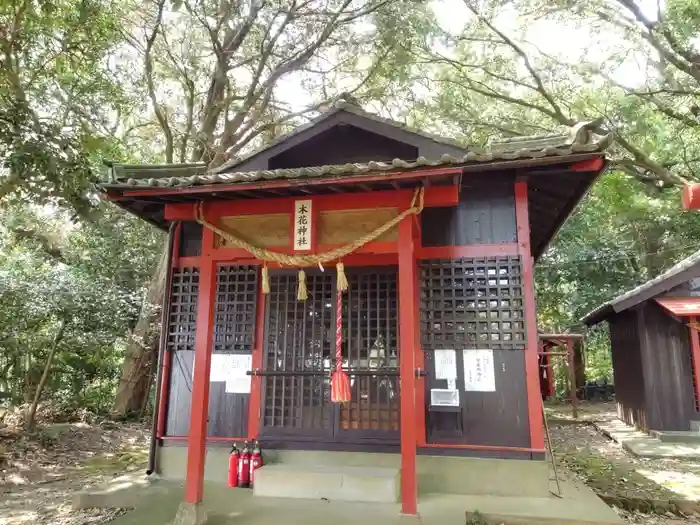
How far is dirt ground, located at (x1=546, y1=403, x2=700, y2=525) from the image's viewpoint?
258 inches

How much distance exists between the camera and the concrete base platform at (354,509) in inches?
195

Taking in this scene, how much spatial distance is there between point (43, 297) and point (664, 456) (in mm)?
11760

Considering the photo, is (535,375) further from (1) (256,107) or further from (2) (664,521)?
(1) (256,107)

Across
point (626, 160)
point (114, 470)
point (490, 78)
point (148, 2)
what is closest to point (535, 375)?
point (114, 470)

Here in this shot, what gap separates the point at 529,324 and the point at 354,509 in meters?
2.91

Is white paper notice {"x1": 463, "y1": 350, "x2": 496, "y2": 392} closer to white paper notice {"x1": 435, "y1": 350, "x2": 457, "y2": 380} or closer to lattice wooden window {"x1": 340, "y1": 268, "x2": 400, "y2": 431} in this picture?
white paper notice {"x1": 435, "y1": 350, "x2": 457, "y2": 380}

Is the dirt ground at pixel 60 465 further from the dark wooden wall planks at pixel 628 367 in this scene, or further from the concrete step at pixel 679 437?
the dark wooden wall planks at pixel 628 367

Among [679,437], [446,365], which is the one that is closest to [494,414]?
[446,365]

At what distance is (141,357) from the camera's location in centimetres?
1204

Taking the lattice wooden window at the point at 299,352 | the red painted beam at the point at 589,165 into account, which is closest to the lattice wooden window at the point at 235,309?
the lattice wooden window at the point at 299,352

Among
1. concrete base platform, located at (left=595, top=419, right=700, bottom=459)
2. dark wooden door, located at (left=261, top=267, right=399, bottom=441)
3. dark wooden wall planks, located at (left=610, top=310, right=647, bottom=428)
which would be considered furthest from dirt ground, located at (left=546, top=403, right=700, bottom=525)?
dark wooden door, located at (left=261, top=267, right=399, bottom=441)

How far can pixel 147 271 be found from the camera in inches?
525

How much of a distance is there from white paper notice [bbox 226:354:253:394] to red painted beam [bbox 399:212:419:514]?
2615mm

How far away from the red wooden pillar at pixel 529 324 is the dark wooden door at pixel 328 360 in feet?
5.32
